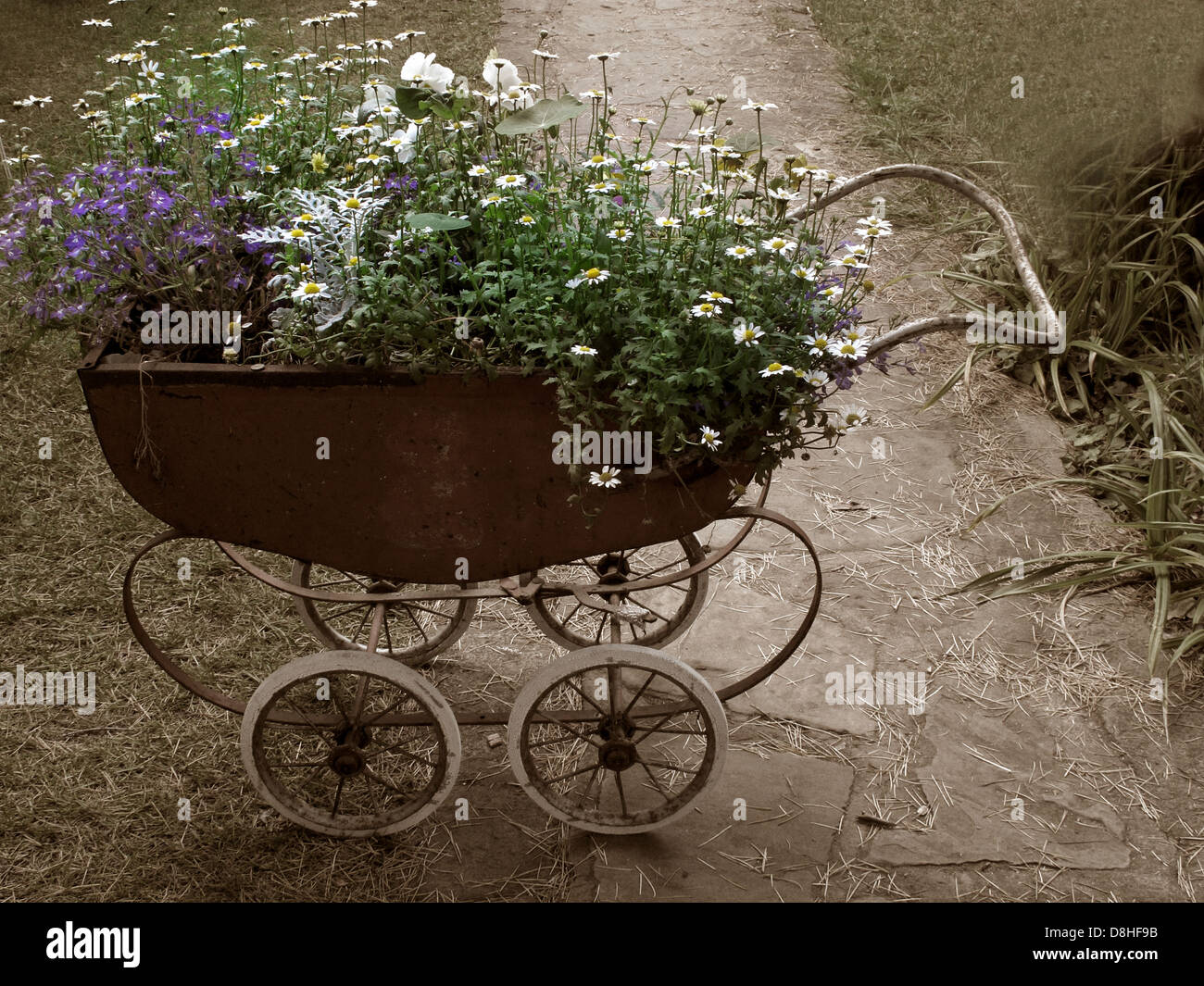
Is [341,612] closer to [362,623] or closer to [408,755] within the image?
[362,623]

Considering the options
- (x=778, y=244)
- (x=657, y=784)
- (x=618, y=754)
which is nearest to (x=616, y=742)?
(x=618, y=754)

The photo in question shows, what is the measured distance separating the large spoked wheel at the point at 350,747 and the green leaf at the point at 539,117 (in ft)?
2.92

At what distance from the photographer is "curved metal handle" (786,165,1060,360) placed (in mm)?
1617

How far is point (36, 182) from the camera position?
80.7 inches

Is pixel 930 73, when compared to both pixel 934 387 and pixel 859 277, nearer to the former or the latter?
pixel 934 387

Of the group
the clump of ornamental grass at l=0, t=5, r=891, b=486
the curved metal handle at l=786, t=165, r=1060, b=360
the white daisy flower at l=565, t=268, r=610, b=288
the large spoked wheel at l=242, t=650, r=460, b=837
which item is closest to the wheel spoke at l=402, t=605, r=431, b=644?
the large spoked wheel at l=242, t=650, r=460, b=837

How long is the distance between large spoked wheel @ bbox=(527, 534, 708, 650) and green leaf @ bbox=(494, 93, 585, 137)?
2.51 feet

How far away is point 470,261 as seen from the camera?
Result: 1834 millimetres

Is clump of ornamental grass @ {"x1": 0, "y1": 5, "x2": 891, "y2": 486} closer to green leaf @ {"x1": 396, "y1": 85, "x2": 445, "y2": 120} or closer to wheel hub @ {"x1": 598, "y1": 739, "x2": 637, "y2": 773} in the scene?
green leaf @ {"x1": 396, "y1": 85, "x2": 445, "y2": 120}

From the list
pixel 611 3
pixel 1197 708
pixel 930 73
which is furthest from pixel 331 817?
pixel 611 3

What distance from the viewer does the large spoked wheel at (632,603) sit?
2246 mm

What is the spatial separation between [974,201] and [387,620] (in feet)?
5.01

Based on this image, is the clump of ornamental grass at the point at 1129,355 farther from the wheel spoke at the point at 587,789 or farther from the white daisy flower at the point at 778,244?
the white daisy flower at the point at 778,244

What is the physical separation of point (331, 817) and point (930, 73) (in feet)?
15.3
